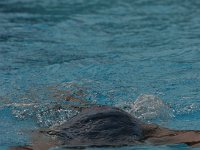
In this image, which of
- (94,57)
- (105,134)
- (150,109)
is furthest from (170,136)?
(94,57)

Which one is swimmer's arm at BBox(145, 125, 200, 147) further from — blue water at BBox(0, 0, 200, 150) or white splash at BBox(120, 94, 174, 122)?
white splash at BBox(120, 94, 174, 122)

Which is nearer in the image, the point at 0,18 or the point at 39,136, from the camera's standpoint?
the point at 39,136

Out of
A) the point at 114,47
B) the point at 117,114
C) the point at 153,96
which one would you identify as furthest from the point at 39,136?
the point at 114,47

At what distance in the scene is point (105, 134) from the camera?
5.27 metres

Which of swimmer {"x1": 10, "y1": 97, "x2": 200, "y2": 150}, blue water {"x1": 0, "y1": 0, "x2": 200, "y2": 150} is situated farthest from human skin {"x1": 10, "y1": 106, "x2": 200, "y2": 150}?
blue water {"x1": 0, "y1": 0, "x2": 200, "y2": 150}

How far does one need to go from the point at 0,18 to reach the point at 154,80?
193 inches

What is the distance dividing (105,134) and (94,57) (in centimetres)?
392

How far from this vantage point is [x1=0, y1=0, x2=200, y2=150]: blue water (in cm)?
667

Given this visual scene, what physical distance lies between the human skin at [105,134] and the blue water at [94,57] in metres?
0.20

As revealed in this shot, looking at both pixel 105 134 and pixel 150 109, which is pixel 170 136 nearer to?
pixel 105 134

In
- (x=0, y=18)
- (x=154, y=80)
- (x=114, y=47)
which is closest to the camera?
(x=154, y=80)

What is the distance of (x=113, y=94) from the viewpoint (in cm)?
727

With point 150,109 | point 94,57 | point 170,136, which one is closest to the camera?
point 170,136

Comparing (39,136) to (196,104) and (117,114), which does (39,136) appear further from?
(196,104)
